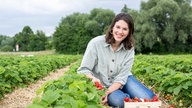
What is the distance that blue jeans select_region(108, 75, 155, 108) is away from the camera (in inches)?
177

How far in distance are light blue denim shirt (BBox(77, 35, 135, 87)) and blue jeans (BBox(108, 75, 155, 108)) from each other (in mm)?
160

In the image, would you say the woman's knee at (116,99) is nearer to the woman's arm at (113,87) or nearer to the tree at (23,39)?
the woman's arm at (113,87)

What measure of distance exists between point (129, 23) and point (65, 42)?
4988 centimetres

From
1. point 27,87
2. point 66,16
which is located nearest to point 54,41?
point 66,16

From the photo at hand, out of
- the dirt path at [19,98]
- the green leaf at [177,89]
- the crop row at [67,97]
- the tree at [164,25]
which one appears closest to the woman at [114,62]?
the green leaf at [177,89]

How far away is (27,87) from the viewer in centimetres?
802

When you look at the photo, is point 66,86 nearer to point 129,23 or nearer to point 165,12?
point 129,23

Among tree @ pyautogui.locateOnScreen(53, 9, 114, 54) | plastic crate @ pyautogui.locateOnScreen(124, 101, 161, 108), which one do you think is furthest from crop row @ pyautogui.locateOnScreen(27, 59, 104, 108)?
tree @ pyautogui.locateOnScreen(53, 9, 114, 54)

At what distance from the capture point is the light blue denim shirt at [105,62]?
480cm

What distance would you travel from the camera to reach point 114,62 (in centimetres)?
488

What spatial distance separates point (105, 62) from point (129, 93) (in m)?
0.59

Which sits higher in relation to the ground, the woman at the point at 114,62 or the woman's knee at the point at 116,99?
the woman at the point at 114,62

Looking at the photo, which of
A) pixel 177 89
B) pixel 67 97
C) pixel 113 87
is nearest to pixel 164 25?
pixel 177 89

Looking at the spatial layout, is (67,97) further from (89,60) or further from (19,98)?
(19,98)
